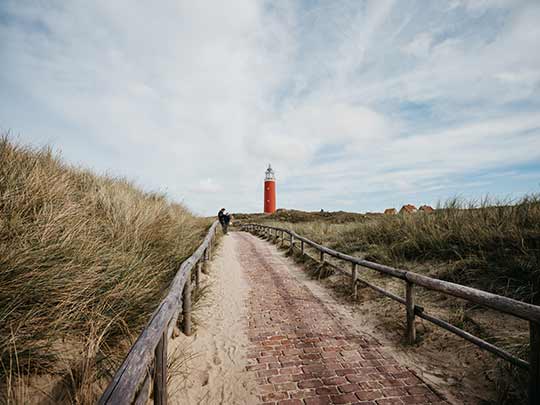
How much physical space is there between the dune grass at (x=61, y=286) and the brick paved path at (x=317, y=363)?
1.69m

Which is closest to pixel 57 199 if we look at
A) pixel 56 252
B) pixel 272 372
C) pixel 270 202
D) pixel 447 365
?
pixel 56 252

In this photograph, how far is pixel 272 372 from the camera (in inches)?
131

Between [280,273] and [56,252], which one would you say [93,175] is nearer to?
[56,252]

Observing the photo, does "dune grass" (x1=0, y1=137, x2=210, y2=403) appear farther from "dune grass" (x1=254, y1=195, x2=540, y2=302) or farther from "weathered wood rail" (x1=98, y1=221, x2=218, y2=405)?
"dune grass" (x1=254, y1=195, x2=540, y2=302)

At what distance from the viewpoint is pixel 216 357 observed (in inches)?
145

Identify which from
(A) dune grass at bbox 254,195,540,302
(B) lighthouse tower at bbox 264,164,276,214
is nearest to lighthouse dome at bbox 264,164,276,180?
(B) lighthouse tower at bbox 264,164,276,214

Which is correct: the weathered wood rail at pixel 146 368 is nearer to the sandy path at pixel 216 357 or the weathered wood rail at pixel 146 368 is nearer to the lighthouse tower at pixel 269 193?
the sandy path at pixel 216 357

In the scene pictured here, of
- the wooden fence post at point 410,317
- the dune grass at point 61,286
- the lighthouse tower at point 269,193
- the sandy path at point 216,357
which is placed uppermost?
the lighthouse tower at point 269,193

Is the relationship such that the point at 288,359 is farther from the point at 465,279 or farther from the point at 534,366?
the point at 465,279

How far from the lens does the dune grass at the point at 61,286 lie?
207 cm

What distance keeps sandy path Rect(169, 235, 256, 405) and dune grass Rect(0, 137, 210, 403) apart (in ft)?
2.81

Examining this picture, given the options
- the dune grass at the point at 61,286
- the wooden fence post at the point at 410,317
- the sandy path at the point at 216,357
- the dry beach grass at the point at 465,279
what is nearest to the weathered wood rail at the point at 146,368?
the dune grass at the point at 61,286

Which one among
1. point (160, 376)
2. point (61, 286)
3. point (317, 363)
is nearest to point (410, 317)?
point (317, 363)

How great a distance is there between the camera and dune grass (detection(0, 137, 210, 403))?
207cm
